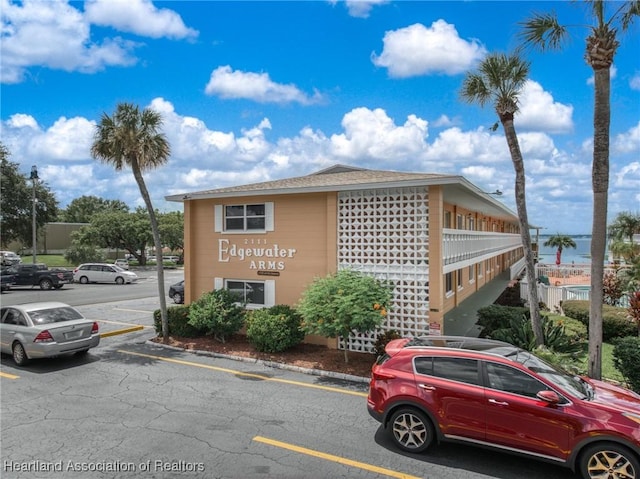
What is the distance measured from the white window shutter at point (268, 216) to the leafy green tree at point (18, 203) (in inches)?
1452

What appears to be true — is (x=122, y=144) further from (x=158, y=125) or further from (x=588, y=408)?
(x=588, y=408)

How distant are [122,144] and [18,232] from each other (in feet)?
122

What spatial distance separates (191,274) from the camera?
15773 mm

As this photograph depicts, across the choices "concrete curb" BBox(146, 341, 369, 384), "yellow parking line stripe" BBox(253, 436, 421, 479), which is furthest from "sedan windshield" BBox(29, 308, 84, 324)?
"yellow parking line stripe" BBox(253, 436, 421, 479)

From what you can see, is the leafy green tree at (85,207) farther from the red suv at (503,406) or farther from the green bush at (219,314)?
the red suv at (503,406)

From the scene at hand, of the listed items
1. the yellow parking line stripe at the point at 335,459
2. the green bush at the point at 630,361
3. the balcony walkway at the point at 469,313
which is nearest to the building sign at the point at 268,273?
the balcony walkway at the point at 469,313

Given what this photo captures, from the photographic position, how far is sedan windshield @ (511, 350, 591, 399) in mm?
6168

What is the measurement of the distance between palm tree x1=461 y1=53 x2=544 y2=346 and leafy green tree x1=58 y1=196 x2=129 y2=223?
9470cm

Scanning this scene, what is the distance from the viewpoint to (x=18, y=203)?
133 feet

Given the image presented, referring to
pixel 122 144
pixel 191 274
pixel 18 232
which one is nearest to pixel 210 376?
pixel 191 274

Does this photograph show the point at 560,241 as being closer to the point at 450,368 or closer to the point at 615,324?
the point at 615,324

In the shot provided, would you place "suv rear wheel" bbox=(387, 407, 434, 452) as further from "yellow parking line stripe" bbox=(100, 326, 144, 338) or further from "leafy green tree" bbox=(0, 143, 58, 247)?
"leafy green tree" bbox=(0, 143, 58, 247)

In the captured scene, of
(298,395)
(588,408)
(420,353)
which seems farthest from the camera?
(298,395)

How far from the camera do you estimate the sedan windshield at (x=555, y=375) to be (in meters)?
6.17
